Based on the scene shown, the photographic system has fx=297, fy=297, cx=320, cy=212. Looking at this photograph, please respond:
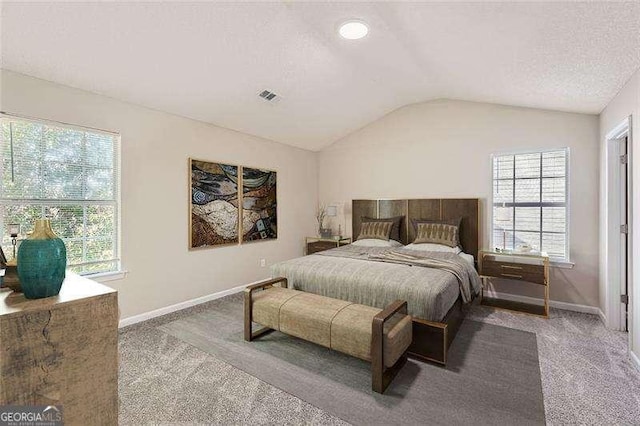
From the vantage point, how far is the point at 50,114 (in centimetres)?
273

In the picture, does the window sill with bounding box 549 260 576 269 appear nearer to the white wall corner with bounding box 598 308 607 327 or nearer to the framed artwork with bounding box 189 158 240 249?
the white wall corner with bounding box 598 308 607 327

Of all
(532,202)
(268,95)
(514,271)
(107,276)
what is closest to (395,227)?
(514,271)

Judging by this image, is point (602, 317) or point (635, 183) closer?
point (635, 183)

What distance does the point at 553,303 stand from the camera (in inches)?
148

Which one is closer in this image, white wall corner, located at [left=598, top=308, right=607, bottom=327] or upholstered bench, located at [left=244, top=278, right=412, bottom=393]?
upholstered bench, located at [left=244, top=278, right=412, bottom=393]

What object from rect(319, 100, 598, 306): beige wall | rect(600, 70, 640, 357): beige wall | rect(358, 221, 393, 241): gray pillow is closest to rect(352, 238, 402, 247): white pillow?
rect(358, 221, 393, 241): gray pillow

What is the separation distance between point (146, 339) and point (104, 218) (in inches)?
52.4

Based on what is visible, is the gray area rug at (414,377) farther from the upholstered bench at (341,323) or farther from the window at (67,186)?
the window at (67,186)

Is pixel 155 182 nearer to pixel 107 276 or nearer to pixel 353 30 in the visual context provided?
pixel 107 276

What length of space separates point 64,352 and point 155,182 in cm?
281

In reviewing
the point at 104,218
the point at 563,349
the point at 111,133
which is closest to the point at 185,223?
the point at 104,218

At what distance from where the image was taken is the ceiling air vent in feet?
11.8

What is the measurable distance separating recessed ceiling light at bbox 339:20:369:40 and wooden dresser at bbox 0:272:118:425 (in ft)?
8.54

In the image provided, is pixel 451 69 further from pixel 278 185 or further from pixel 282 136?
pixel 278 185
